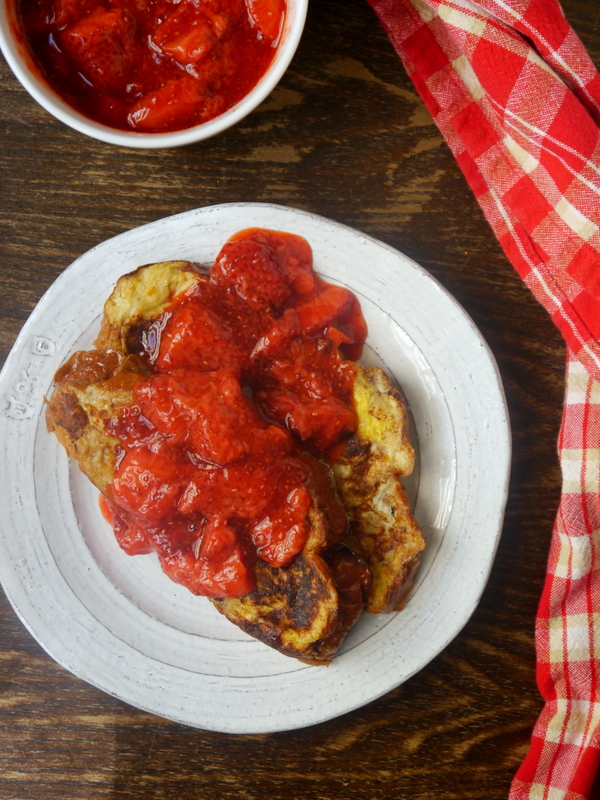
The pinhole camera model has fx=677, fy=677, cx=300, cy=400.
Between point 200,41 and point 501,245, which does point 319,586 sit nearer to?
point 501,245

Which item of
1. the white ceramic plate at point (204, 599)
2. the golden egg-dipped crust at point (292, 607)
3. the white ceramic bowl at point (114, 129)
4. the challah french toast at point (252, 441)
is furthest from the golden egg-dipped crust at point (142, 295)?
the golden egg-dipped crust at point (292, 607)

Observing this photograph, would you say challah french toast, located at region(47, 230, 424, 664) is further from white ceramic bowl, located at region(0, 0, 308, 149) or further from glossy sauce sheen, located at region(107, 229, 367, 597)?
white ceramic bowl, located at region(0, 0, 308, 149)

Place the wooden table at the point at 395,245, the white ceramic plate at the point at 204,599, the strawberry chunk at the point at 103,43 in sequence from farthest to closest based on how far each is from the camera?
the wooden table at the point at 395,245
the white ceramic plate at the point at 204,599
the strawberry chunk at the point at 103,43

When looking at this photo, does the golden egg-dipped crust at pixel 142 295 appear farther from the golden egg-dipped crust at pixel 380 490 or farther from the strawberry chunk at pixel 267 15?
the strawberry chunk at pixel 267 15

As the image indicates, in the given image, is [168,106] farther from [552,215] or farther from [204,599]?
[204,599]

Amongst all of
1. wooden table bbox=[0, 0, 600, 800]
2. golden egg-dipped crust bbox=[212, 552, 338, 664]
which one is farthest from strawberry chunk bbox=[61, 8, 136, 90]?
golden egg-dipped crust bbox=[212, 552, 338, 664]

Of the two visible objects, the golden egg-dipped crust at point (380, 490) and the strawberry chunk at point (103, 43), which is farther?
the golden egg-dipped crust at point (380, 490)
